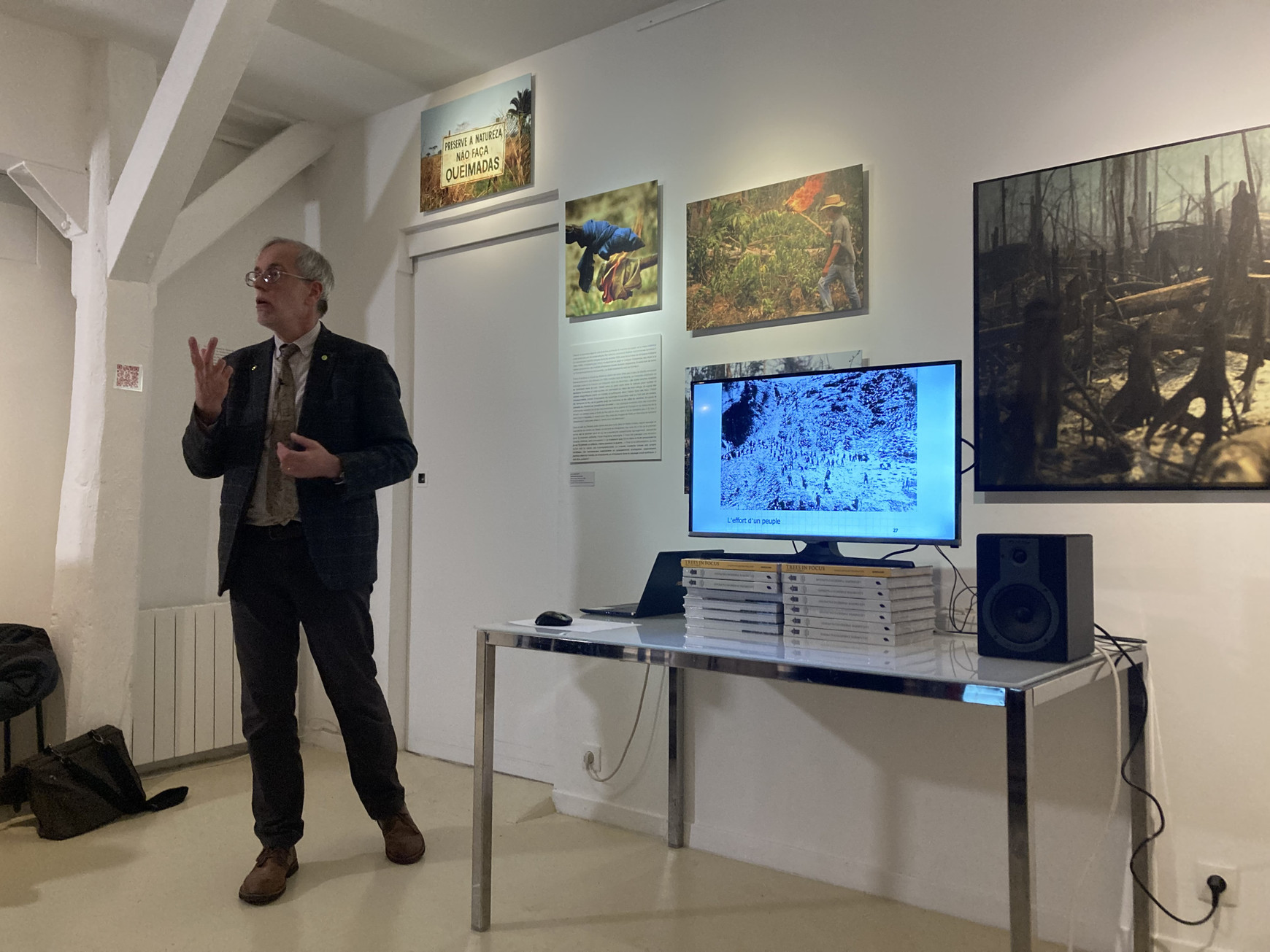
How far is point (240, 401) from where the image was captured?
2.44 m

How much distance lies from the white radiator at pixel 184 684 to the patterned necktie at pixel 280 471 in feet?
4.59

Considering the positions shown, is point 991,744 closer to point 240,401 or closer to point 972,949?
point 972,949

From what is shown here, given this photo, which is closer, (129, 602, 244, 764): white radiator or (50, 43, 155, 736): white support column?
(50, 43, 155, 736): white support column

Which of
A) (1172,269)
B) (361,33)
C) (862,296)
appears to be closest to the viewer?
(1172,269)

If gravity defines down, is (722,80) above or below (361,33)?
below

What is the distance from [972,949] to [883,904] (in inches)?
10.8

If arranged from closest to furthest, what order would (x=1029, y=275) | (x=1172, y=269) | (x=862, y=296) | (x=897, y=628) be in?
1. (x=897, y=628)
2. (x=1172, y=269)
3. (x=1029, y=275)
4. (x=862, y=296)

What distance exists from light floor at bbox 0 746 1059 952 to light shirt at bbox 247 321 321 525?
940 millimetres

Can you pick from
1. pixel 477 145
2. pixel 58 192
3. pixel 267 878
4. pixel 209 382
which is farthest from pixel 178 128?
pixel 267 878

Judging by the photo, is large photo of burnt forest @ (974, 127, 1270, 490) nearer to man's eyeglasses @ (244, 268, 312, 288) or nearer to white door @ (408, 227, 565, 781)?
white door @ (408, 227, 565, 781)

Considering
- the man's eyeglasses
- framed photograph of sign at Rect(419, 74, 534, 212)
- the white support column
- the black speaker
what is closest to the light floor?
the white support column

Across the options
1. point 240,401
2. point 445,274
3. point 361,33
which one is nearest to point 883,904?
point 240,401

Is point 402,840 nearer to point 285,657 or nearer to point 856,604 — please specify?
point 285,657

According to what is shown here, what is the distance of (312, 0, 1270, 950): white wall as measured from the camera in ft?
6.42
